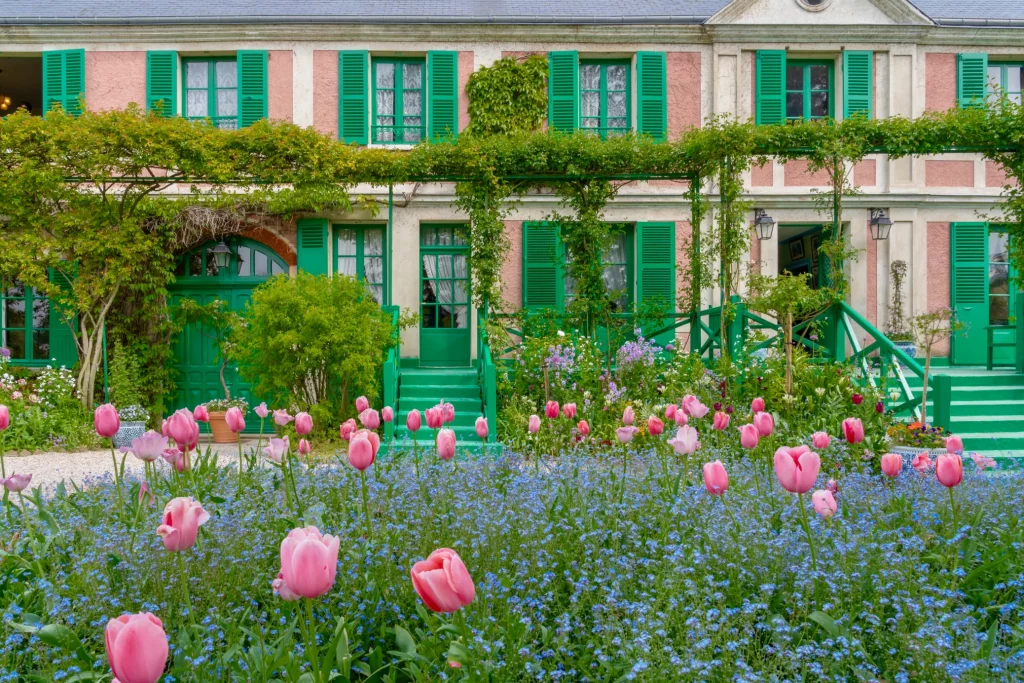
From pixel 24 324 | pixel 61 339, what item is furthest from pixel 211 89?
pixel 24 324

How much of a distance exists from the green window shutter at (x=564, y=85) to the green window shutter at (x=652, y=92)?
2.88ft

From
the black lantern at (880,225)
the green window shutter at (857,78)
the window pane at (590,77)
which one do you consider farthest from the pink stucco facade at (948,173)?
the window pane at (590,77)

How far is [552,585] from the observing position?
7.76 feet

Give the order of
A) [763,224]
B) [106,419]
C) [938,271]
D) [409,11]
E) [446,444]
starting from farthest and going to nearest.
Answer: [409,11] < [938,271] < [763,224] < [446,444] < [106,419]

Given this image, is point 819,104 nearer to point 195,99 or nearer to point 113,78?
point 195,99

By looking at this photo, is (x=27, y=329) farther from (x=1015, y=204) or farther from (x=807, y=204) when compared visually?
(x=1015, y=204)

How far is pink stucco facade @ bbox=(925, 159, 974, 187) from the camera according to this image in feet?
34.2

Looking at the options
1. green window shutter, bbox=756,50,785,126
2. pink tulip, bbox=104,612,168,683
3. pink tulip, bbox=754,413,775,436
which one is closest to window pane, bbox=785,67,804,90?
green window shutter, bbox=756,50,785,126

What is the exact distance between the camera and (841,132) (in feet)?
24.4

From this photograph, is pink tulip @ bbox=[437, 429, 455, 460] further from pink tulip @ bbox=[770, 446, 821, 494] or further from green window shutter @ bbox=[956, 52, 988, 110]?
Answer: green window shutter @ bbox=[956, 52, 988, 110]

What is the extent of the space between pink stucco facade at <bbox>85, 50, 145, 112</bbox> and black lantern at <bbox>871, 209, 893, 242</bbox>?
401 inches

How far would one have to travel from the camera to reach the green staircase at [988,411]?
6656 mm

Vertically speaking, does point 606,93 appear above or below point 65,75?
below

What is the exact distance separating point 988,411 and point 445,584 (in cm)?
770
